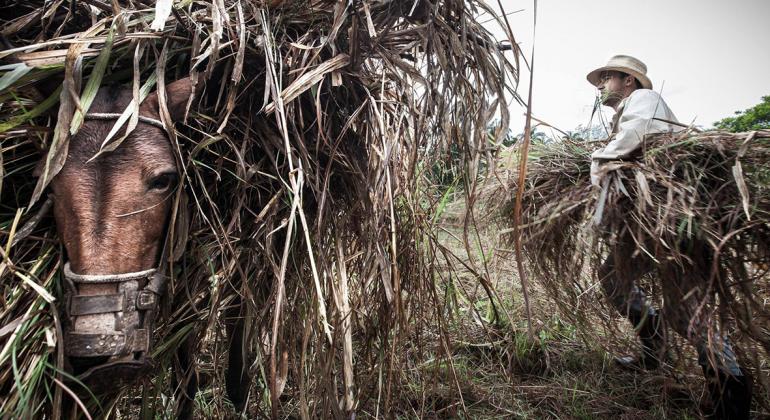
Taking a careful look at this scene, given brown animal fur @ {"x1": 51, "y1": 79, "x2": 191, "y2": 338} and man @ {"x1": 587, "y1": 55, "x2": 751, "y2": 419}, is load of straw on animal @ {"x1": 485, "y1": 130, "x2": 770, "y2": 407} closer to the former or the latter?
man @ {"x1": 587, "y1": 55, "x2": 751, "y2": 419}

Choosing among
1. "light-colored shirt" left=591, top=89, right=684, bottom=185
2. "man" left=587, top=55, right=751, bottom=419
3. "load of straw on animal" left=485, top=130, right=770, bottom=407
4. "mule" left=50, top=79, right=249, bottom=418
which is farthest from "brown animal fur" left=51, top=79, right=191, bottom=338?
"light-colored shirt" left=591, top=89, right=684, bottom=185

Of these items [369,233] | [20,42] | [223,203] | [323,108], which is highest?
[20,42]

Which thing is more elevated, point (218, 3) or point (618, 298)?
point (218, 3)

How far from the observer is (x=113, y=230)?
880 millimetres

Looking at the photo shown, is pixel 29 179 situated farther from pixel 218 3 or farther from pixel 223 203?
pixel 218 3

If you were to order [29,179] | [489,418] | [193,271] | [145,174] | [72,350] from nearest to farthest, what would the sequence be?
[72,350]
[145,174]
[29,179]
[193,271]
[489,418]

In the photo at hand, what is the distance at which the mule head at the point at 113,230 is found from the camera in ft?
2.67

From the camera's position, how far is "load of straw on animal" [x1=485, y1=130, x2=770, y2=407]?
1567mm

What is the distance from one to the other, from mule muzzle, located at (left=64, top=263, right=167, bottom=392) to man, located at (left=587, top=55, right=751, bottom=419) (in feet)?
6.01

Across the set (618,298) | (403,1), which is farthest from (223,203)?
(618,298)

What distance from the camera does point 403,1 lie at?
108 centimetres

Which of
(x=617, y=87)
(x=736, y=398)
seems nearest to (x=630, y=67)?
(x=617, y=87)

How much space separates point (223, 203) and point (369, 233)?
1.77 ft

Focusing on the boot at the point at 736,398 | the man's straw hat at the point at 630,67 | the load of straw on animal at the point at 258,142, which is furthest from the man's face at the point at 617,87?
the load of straw on animal at the point at 258,142
